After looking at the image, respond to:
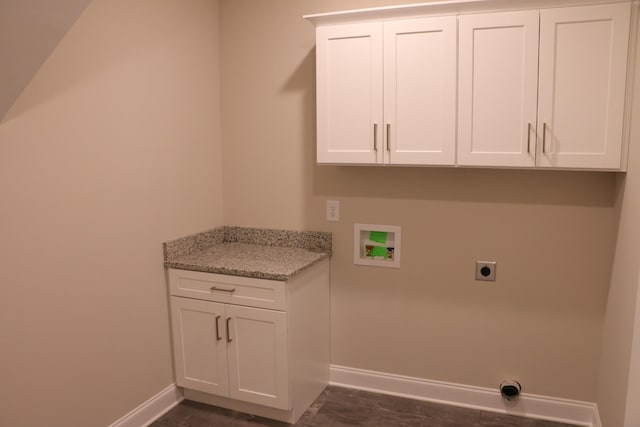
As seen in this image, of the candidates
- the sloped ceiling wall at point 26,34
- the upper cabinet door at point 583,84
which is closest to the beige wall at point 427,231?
the upper cabinet door at point 583,84

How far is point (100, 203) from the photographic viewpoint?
2357 millimetres

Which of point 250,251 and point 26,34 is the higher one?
point 26,34

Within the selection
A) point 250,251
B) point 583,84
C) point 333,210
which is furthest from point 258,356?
point 583,84

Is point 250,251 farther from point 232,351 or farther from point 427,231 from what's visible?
point 427,231

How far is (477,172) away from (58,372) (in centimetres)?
222

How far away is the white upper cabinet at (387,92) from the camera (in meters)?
2.43

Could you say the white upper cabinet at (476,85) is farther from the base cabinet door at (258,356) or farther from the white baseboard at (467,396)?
the white baseboard at (467,396)

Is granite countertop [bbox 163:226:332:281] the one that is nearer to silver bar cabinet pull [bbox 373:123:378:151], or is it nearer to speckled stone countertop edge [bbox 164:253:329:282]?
speckled stone countertop edge [bbox 164:253:329:282]

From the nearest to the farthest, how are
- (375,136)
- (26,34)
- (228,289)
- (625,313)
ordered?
1. (26,34)
2. (625,313)
3. (375,136)
4. (228,289)

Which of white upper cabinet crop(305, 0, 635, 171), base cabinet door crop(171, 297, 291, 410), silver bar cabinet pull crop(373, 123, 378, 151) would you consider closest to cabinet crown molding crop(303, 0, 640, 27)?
white upper cabinet crop(305, 0, 635, 171)

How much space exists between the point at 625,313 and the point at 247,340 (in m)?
1.76

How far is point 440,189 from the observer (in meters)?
2.79

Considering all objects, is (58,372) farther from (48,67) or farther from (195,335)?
(48,67)

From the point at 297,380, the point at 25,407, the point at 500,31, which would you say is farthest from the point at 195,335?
the point at 500,31
